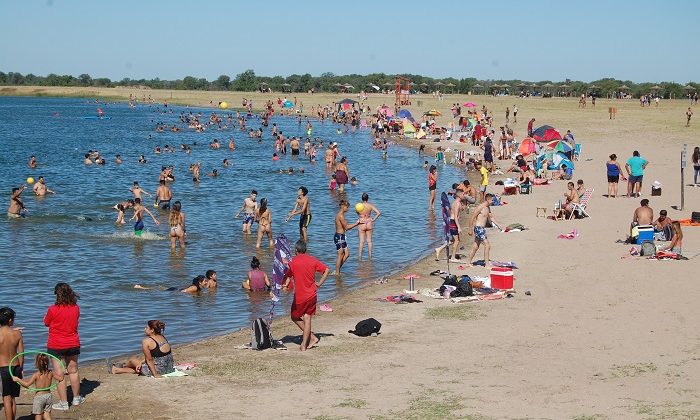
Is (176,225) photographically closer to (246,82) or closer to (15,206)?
(15,206)

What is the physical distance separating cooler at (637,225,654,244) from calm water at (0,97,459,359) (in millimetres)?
5099

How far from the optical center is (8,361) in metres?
8.88

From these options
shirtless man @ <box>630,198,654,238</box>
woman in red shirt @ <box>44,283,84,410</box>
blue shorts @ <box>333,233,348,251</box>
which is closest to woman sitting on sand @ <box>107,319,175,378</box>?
woman in red shirt @ <box>44,283,84,410</box>

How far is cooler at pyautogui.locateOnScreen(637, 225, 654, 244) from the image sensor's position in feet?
59.7

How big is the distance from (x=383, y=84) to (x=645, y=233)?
423ft

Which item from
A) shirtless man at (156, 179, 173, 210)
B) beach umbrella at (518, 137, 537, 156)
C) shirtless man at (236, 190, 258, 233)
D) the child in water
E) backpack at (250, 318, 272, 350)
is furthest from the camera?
beach umbrella at (518, 137, 537, 156)

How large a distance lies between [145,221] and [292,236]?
5515 mm

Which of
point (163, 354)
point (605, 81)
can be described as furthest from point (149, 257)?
point (605, 81)

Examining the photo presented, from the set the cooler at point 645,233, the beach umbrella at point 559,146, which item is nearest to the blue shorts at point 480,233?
the cooler at point 645,233

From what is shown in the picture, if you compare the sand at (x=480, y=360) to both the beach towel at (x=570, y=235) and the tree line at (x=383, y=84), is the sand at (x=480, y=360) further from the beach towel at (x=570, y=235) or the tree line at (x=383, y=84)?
the tree line at (x=383, y=84)

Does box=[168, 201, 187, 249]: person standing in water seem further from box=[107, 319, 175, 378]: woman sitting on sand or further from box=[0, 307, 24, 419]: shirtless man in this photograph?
box=[0, 307, 24, 419]: shirtless man

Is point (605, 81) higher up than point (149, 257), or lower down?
higher up

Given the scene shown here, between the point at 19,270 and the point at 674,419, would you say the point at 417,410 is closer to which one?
the point at 674,419

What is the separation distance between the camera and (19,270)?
18.9 m
